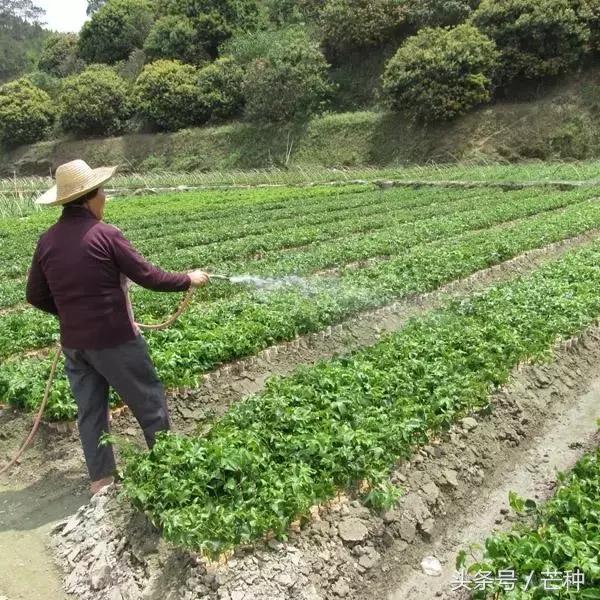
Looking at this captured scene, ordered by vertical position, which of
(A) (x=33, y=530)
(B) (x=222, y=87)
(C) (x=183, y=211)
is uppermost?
(B) (x=222, y=87)

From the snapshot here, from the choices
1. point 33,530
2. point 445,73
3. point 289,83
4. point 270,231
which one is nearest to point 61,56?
point 289,83

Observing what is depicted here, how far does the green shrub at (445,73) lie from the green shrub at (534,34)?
952 mm

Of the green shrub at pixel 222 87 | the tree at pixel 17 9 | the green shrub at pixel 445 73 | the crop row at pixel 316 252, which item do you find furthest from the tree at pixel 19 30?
the crop row at pixel 316 252

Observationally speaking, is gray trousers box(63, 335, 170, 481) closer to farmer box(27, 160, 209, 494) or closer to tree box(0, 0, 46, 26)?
farmer box(27, 160, 209, 494)

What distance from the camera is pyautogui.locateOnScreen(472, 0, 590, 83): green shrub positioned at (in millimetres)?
33719

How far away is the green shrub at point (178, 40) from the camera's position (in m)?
54.9

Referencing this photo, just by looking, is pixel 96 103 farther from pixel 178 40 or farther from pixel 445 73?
pixel 445 73

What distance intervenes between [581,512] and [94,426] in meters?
3.79

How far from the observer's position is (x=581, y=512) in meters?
3.87

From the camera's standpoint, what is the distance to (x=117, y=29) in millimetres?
64875

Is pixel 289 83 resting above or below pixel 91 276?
above

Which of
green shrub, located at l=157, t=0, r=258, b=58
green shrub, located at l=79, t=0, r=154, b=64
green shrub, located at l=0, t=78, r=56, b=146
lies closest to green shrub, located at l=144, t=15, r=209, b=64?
green shrub, located at l=157, t=0, r=258, b=58

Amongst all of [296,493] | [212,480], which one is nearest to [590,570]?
[296,493]

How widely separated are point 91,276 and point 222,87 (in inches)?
1895
